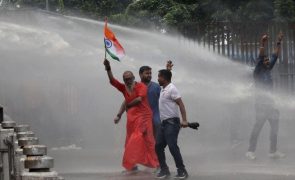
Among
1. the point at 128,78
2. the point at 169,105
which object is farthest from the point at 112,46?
the point at 169,105

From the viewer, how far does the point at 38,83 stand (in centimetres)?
2109

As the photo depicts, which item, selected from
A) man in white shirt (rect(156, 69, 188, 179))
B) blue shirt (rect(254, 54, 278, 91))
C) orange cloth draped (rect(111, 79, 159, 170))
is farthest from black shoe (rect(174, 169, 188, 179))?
blue shirt (rect(254, 54, 278, 91))

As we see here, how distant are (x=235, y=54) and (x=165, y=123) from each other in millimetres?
6733

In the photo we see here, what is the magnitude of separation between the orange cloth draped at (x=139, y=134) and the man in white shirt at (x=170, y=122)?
0.78 metres

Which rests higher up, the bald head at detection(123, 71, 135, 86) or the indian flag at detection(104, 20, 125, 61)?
the indian flag at detection(104, 20, 125, 61)

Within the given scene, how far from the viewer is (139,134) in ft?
42.0

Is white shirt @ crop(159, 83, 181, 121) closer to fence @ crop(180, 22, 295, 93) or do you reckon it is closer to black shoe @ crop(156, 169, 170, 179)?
black shoe @ crop(156, 169, 170, 179)

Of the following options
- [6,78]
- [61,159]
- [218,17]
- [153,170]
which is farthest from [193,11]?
[153,170]

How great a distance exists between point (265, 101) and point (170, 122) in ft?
9.87

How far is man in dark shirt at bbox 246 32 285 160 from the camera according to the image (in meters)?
14.0

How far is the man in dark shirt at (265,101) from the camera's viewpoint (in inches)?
550

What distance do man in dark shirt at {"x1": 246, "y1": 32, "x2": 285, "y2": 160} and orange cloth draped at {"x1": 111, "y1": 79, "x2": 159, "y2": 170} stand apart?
80.0 inches

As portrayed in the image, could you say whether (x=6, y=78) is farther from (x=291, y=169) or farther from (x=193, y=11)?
(x=291, y=169)

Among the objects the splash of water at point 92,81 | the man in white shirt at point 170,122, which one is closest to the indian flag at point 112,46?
the man in white shirt at point 170,122
